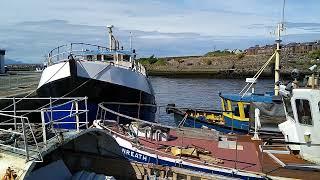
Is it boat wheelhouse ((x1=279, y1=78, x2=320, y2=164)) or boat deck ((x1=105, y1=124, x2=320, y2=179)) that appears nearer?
boat deck ((x1=105, y1=124, x2=320, y2=179))

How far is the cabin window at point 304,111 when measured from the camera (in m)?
11.5

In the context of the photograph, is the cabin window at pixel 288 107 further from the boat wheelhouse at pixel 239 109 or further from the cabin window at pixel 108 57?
the cabin window at pixel 108 57

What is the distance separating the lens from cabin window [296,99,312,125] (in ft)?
37.9

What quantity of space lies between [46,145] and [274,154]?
22.2ft

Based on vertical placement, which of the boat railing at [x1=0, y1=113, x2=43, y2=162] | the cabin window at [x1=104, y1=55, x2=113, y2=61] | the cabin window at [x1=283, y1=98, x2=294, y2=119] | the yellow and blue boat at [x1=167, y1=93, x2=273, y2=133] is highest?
the cabin window at [x1=104, y1=55, x2=113, y2=61]

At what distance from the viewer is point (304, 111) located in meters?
11.7

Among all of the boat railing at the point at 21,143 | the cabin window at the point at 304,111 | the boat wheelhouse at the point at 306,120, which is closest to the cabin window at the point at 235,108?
the boat wheelhouse at the point at 306,120

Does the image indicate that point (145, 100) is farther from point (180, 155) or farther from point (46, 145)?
point (46, 145)

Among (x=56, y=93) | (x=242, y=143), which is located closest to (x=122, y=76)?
(x=56, y=93)

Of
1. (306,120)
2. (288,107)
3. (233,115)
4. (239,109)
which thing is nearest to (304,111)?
(306,120)

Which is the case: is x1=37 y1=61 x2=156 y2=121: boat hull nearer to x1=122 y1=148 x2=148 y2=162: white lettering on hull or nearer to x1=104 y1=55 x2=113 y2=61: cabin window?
x1=104 y1=55 x2=113 y2=61: cabin window

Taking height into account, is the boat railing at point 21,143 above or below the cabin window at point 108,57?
below

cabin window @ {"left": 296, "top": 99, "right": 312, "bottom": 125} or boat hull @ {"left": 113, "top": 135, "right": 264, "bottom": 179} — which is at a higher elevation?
cabin window @ {"left": 296, "top": 99, "right": 312, "bottom": 125}

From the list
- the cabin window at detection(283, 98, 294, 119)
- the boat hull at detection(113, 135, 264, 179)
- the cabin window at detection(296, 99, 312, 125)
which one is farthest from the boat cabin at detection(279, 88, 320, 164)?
the boat hull at detection(113, 135, 264, 179)
